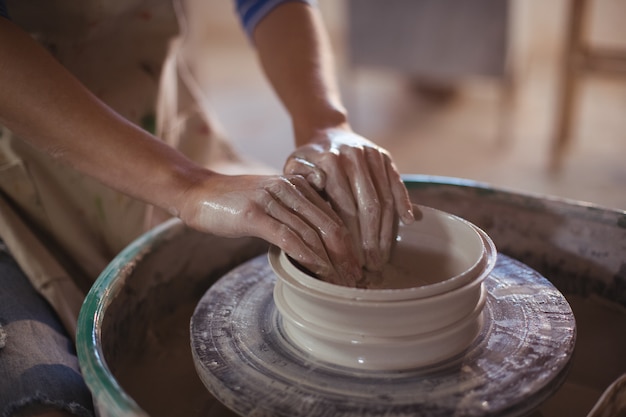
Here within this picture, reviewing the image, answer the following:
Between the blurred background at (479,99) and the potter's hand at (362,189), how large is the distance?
2163mm

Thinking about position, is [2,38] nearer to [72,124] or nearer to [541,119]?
[72,124]

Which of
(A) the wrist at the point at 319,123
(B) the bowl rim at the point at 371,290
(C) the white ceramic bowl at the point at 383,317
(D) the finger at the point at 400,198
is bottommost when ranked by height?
(C) the white ceramic bowl at the point at 383,317

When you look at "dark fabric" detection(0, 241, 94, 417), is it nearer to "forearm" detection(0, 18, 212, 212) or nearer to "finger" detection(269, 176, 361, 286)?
"forearm" detection(0, 18, 212, 212)

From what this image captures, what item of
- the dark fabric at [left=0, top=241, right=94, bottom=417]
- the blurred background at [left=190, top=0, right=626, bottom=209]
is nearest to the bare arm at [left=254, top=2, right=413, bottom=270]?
the dark fabric at [left=0, top=241, right=94, bottom=417]

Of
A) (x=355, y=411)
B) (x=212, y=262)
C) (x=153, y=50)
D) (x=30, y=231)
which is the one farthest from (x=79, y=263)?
(x=355, y=411)

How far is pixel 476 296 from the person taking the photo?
0.98 m

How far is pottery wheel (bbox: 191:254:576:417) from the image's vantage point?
2.88 ft

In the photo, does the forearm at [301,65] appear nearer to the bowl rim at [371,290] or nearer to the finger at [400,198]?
the finger at [400,198]

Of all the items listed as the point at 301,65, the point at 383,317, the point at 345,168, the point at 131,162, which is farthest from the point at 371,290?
the point at 301,65

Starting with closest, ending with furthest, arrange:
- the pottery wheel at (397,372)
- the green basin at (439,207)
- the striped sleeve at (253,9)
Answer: the pottery wheel at (397,372) → the green basin at (439,207) → the striped sleeve at (253,9)

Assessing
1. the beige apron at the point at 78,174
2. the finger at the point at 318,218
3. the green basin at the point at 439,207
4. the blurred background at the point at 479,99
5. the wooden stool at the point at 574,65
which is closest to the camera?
the finger at the point at 318,218

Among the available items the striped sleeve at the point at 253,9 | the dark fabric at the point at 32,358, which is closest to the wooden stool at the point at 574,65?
the striped sleeve at the point at 253,9

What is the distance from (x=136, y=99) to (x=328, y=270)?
0.68m

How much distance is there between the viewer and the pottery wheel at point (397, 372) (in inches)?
34.6
